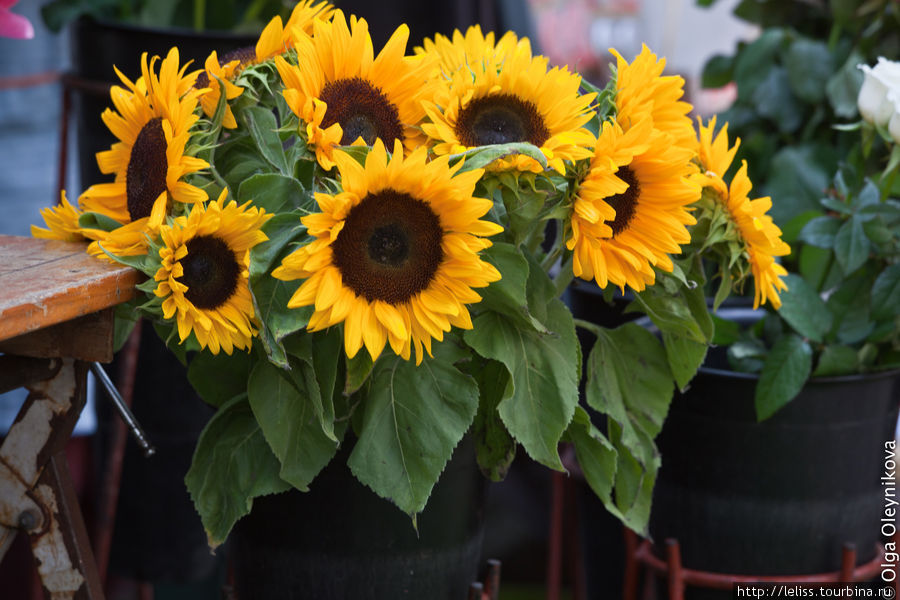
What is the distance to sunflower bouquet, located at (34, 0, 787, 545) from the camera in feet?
2.12

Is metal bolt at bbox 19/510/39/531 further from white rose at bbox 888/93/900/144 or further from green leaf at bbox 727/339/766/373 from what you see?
white rose at bbox 888/93/900/144

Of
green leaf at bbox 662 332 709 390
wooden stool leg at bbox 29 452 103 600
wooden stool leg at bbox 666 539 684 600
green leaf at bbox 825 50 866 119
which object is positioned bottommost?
wooden stool leg at bbox 666 539 684 600

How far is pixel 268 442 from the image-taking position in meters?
0.72

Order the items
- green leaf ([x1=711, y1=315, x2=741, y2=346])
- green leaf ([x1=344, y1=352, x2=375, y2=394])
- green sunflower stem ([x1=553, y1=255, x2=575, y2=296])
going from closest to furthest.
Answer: green leaf ([x1=344, y1=352, x2=375, y2=394]) → green sunflower stem ([x1=553, y1=255, x2=575, y2=296]) → green leaf ([x1=711, y1=315, x2=741, y2=346])

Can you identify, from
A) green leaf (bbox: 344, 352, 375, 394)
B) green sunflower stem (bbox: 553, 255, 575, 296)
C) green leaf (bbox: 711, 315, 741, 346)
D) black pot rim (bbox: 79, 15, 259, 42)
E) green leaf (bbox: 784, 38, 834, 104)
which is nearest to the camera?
green leaf (bbox: 344, 352, 375, 394)

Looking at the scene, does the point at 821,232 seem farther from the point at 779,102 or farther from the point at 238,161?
the point at 238,161

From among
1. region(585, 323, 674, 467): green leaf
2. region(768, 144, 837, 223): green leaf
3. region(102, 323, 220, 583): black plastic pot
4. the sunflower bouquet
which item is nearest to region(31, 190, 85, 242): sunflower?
the sunflower bouquet

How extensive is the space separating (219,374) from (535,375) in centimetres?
25


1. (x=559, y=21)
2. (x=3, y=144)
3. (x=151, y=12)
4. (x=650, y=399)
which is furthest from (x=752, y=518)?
(x=559, y=21)

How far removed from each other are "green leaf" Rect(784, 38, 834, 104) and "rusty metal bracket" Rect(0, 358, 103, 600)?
1.01 metres

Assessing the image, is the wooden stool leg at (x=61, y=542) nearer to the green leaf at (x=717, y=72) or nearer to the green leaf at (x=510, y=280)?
the green leaf at (x=510, y=280)

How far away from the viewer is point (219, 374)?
79cm

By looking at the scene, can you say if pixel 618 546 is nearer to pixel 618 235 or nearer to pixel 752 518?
pixel 752 518

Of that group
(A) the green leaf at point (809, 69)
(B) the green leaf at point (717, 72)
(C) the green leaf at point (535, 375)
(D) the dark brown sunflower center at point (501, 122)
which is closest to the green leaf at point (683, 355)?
(C) the green leaf at point (535, 375)
